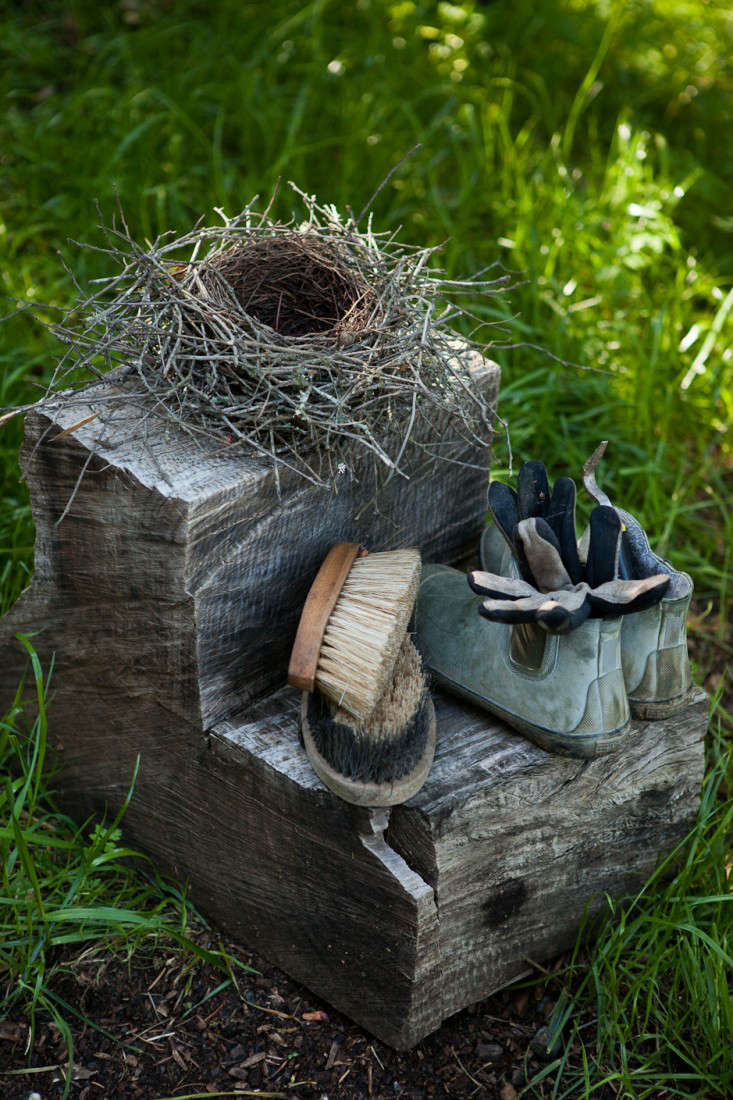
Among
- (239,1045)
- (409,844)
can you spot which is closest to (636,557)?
(409,844)

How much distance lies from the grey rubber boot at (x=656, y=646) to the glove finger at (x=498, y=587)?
0.39ft

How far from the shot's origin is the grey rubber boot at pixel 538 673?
61.3 inches

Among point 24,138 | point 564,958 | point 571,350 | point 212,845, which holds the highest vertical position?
point 24,138

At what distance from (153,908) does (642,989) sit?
2.66 ft

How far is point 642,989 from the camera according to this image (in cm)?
180

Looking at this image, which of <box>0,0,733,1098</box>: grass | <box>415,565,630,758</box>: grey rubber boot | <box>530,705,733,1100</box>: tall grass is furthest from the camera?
<box>0,0,733,1098</box>: grass

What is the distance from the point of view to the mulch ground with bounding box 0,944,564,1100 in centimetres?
164

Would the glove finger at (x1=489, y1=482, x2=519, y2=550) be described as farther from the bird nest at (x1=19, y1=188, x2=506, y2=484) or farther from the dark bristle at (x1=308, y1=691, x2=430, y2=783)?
the dark bristle at (x1=308, y1=691, x2=430, y2=783)

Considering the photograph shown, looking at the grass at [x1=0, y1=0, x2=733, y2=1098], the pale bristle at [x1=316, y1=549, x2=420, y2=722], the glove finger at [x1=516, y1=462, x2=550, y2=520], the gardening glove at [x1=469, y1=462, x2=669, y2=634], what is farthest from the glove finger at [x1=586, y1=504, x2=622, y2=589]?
the grass at [x1=0, y1=0, x2=733, y2=1098]

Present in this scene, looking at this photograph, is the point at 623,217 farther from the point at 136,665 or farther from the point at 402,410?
the point at 136,665

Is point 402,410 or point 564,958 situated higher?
point 402,410

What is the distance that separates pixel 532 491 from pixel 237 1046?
37.3 inches

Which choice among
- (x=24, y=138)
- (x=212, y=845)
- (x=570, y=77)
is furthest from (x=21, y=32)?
(x=212, y=845)

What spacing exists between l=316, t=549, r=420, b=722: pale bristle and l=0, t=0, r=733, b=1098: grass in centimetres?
55
